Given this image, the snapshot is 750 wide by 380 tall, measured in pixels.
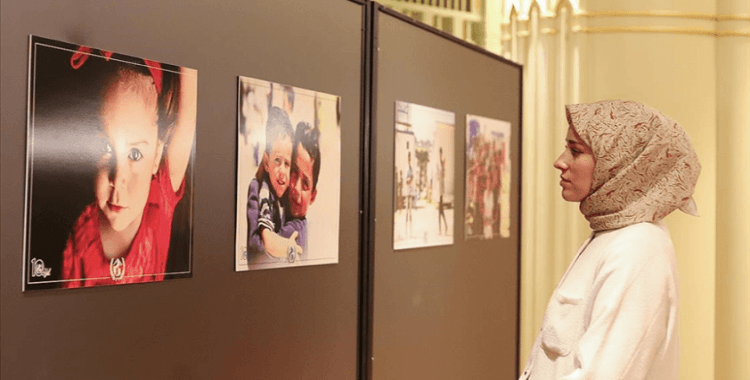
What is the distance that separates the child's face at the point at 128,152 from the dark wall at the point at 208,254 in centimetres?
17

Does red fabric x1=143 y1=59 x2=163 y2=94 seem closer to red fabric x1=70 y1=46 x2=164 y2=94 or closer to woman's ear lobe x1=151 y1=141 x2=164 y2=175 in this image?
red fabric x1=70 y1=46 x2=164 y2=94

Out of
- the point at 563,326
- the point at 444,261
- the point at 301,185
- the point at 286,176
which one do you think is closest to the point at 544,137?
the point at 444,261

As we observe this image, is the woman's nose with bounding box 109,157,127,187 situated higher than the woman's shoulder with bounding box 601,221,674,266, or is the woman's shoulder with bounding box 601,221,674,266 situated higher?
the woman's nose with bounding box 109,157,127,187

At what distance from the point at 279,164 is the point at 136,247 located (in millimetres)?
871

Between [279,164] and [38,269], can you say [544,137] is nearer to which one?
[279,164]

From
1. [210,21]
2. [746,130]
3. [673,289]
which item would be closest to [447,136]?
[210,21]

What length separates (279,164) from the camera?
3.50 m

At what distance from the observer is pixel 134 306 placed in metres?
2.81

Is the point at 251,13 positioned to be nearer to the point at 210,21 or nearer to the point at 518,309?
the point at 210,21

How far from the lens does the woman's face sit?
275cm

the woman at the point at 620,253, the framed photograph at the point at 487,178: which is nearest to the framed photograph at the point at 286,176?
the woman at the point at 620,253

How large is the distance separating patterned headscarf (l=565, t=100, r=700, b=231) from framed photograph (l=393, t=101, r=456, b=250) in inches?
72.6

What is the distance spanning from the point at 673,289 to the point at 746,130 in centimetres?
461

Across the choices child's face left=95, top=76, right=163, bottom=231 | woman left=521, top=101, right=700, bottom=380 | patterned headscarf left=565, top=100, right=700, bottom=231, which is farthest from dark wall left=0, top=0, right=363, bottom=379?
patterned headscarf left=565, top=100, right=700, bottom=231
